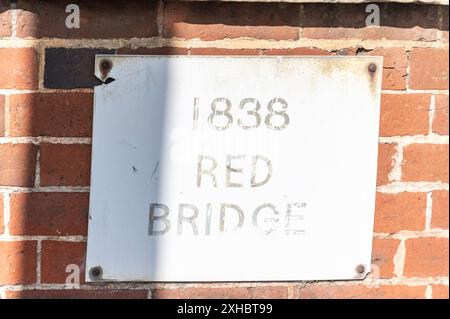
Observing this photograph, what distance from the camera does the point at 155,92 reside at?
4.58 feet

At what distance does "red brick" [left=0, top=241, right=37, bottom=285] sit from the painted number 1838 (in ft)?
1.47

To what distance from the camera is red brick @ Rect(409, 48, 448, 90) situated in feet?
4.73

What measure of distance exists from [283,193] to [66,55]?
545mm

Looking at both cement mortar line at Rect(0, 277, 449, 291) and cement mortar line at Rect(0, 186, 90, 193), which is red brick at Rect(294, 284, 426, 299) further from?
cement mortar line at Rect(0, 186, 90, 193)

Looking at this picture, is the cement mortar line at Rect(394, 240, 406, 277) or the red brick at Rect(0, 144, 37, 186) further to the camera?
the cement mortar line at Rect(394, 240, 406, 277)

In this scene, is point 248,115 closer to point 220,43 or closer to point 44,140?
point 220,43

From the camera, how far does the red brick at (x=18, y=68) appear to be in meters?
1.37

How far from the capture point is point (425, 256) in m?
1.50

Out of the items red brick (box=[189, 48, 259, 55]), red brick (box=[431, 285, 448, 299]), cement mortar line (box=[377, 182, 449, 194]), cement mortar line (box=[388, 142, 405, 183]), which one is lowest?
red brick (box=[431, 285, 448, 299])

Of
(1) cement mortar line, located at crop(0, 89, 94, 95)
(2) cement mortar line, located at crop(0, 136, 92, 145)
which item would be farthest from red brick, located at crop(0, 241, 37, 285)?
(1) cement mortar line, located at crop(0, 89, 94, 95)

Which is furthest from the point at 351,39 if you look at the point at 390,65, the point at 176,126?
the point at 176,126

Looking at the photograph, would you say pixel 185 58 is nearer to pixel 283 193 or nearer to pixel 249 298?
pixel 283 193

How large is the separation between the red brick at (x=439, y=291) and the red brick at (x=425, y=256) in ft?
0.11

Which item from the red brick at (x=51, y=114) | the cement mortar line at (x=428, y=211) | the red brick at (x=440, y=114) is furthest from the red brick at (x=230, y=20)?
the cement mortar line at (x=428, y=211)
